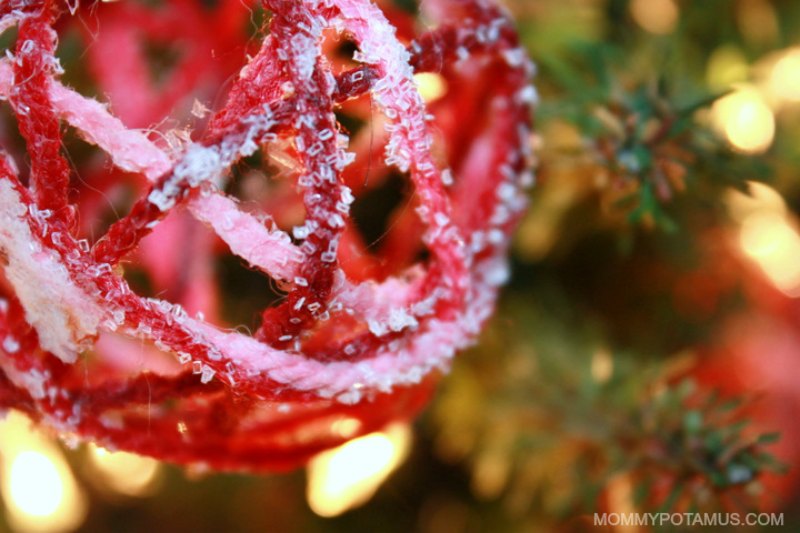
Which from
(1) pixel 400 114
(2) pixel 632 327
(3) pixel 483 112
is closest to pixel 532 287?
(2) pixel 632 327

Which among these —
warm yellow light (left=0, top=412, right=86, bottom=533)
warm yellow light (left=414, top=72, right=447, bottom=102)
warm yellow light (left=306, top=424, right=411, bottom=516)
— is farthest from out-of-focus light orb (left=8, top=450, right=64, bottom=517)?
warm yellow light (left=414, top=72, right=447, bottom=102)

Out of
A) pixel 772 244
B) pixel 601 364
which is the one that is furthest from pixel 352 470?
pixel 772 244

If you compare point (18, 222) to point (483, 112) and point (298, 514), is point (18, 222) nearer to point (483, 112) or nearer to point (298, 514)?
point (483, 112)

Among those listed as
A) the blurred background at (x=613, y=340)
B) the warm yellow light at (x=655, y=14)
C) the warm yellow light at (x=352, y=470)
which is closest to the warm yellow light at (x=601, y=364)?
the blurred background at (x=613, y=340)

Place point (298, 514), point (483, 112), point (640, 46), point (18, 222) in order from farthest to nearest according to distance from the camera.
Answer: point (298, 514)
point (640, 46)
point (483, 112)
point (18, 222)

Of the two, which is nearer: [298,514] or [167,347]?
[167,347]

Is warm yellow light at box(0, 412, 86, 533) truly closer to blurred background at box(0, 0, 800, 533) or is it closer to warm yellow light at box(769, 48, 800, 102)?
blurred background at box(0, 0, 800, 533)
